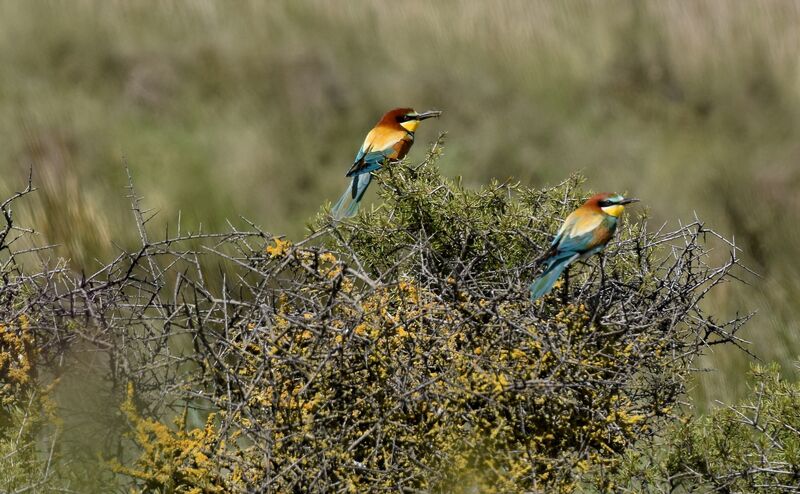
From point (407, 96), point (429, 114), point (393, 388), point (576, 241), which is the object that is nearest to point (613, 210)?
point (576, 241)

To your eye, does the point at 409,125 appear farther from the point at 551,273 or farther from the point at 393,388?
the point at 393,388

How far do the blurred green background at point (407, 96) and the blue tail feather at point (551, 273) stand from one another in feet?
9.04

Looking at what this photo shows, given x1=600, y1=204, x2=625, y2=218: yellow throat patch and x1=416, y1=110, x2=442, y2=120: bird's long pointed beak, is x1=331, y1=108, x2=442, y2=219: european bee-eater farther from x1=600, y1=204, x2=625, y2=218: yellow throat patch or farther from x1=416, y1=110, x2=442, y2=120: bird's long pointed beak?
x1=600, y1=204, x2=625, y2=218: yellow throat patch

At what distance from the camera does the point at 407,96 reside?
626 cm

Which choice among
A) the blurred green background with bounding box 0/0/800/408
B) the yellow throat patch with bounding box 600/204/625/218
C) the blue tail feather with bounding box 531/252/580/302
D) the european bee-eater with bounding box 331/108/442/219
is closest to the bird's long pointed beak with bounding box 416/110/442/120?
the european bee-eater with bounding box 331/108/442/219

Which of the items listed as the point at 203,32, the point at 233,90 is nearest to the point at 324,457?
the point at 233,90

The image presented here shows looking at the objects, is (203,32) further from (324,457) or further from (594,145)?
(324,457)

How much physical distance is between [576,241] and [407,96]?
427cm

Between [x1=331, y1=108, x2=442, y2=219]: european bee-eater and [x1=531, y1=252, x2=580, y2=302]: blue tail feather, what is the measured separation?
0.80m

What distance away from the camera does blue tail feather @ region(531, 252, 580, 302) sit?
80.2 inches

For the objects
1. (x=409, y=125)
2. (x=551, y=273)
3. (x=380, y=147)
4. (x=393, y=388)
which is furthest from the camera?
(x=409, y=125)

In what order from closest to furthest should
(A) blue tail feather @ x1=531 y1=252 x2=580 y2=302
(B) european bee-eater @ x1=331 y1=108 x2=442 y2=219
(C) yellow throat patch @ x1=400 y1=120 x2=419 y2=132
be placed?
1. (A) blue tail feather @ x1=531 y1=252 x2=580 y2=302
2. (B) european bee-eater @ x1=331 y1=108 x2=442 y2=219
3. (C) yellow throat patch @ x1=400 y1=120 x2=419 y2=132

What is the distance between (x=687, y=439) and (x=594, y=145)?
12.9 ft

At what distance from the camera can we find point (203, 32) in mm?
6590
